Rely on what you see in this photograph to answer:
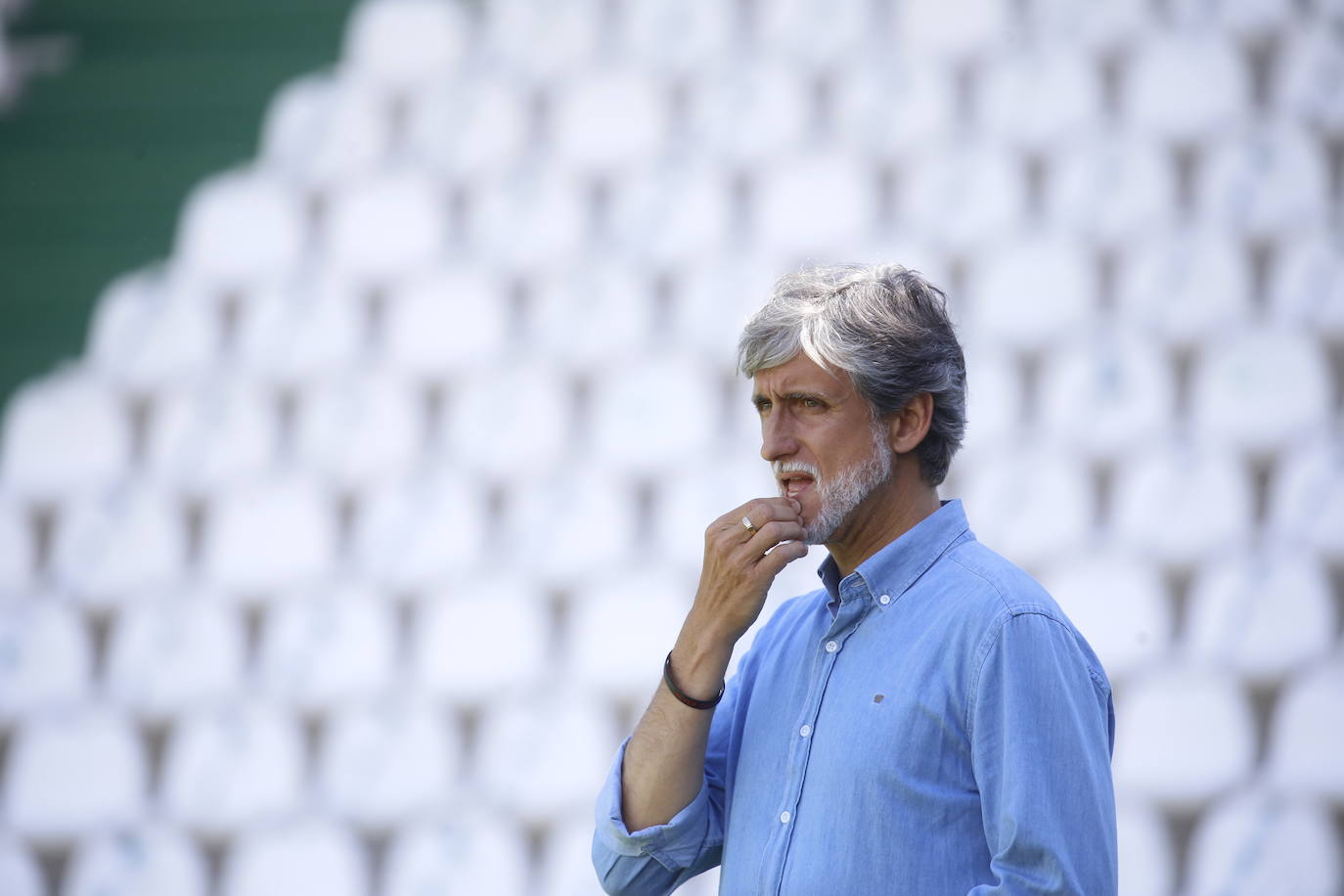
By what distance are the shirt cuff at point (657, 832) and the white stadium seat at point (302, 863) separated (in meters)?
1.84

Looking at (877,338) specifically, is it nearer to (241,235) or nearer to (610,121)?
(610,121)

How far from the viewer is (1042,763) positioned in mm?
956

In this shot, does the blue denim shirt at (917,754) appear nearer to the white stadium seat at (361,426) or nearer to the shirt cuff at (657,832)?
the shirt cuff at (657,832)

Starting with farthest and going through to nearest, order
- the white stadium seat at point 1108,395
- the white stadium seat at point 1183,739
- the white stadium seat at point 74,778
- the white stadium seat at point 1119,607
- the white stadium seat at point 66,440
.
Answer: the white stadium seat at point 66,440 → the white stadium seat at point 74,778 → the white stadium seat at point 1108,395 → the white stadium seat at point 1119,607 → the white stadium seat at point 1183,739

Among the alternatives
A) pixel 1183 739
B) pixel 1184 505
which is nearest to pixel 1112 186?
pixel 1184 505

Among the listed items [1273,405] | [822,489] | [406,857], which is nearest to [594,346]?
[406,857]

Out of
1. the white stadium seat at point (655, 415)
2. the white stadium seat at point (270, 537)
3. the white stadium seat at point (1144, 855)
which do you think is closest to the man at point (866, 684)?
the white stadium seat at point (1144, 855)

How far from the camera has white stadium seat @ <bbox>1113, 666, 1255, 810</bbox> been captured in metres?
2.50

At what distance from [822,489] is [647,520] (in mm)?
1986

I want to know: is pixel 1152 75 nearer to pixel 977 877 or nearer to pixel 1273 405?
pixel 1273 405

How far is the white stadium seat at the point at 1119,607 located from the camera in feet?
8.61

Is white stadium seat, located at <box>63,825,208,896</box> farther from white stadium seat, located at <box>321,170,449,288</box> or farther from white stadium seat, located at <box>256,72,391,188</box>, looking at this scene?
white stadium seat, located at <box>256,72,391,188</box>

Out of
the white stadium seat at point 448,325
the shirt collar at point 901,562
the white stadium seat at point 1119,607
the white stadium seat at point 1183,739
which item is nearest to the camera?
the shirt collar at point 901,562

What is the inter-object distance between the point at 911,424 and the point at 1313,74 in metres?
2.40
